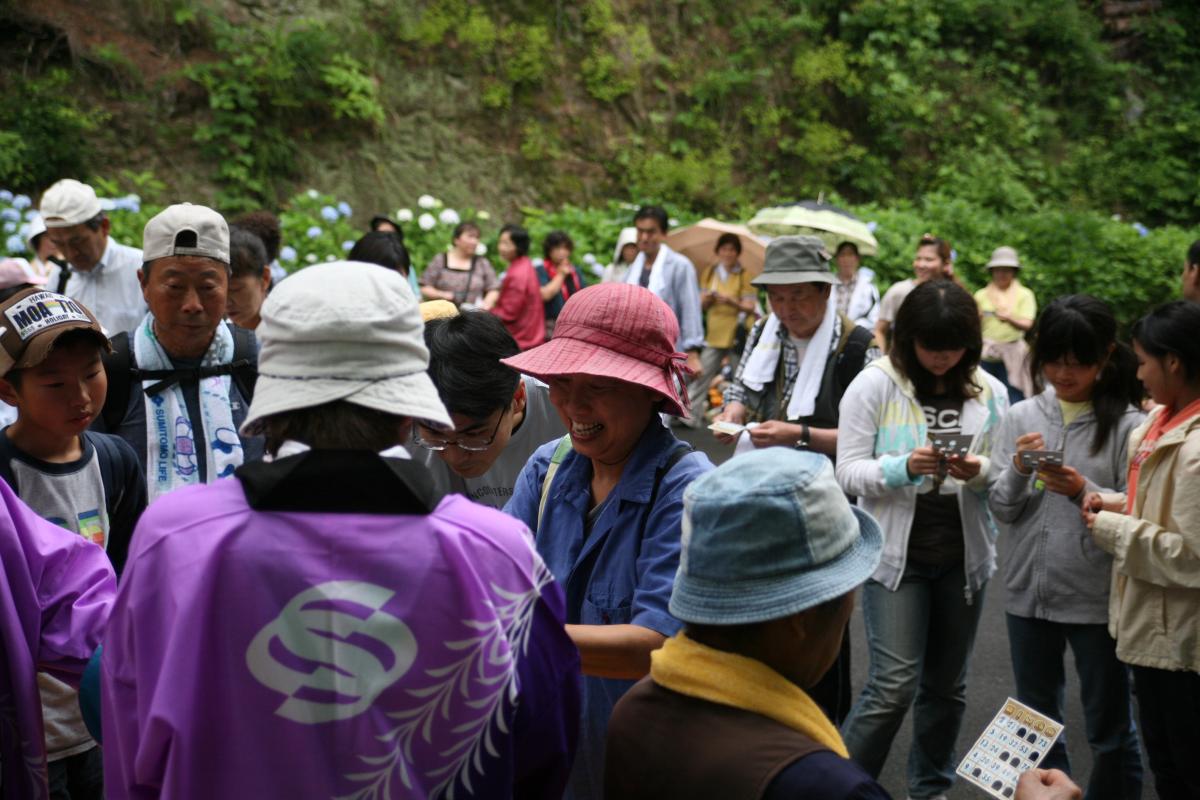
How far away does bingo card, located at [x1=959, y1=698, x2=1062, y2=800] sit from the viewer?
2525mm

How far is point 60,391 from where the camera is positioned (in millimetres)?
3021

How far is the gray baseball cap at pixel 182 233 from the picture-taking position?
3660mm

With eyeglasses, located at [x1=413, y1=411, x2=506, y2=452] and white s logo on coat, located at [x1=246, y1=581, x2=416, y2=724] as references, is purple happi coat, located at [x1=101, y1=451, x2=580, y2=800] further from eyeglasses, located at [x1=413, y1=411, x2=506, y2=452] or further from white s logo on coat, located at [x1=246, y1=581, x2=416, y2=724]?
eyeglasses, located at [x1=413, y1=411, x2=506, y2=452]

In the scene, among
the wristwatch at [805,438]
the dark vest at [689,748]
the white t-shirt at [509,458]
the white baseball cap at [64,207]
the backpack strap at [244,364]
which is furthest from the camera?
the white baseball cap at [64,207]

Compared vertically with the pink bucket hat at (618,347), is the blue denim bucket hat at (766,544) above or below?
below

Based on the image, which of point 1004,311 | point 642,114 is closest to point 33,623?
point 1004,311

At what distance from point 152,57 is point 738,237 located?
9.46 m

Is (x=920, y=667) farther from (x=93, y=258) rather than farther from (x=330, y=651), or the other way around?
(x=93, y=258)

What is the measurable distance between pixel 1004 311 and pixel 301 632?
10.9 m

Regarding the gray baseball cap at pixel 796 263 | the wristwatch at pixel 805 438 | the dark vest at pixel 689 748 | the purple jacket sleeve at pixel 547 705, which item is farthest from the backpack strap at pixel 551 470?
the gray baseball cap at pixel 796 263

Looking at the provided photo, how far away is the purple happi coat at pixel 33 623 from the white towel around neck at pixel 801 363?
10.5 ft

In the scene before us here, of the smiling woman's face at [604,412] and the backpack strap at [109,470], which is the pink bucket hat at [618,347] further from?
the backpack strap at [109,470]

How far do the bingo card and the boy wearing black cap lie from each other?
7.06 ft

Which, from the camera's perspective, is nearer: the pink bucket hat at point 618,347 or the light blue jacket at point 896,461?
the pink bucket hat at point 618,347
